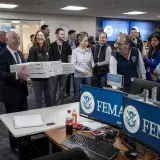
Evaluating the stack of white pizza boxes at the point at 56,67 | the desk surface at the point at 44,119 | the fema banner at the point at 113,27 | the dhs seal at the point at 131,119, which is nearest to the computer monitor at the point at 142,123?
the dhs seal at the point at 131,119

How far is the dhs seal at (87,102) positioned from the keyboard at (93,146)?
0.23 meters

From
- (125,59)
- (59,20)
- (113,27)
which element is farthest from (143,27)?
(125,59)

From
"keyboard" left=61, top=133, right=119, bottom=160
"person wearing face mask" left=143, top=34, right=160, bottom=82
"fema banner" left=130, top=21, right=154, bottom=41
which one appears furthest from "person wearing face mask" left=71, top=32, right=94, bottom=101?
"fema banner" left=130, top=21, right=154, bottom=41

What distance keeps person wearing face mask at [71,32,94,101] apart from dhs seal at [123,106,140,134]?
7.90ft

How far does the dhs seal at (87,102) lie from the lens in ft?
6.01

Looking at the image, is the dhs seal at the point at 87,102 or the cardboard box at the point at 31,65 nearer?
the dhs seal at the point at 87,102

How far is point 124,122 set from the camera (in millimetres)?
1535

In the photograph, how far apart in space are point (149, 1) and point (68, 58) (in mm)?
3617

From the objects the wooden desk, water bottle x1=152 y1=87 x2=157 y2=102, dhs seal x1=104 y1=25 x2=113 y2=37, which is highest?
dhs seal x1=104 y1=25 x2=113 y2=37

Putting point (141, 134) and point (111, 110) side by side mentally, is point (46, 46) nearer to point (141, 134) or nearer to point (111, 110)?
point (111, 110)

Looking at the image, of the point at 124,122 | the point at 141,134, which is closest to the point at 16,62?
the point at 124,122

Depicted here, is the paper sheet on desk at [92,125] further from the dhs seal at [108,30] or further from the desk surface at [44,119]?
the dhs seal at [108,30]

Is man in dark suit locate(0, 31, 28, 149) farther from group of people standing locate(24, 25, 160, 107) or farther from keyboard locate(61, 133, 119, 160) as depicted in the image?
keyboard locate(61, 133, 119, 160)

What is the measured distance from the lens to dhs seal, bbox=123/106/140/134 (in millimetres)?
1424
